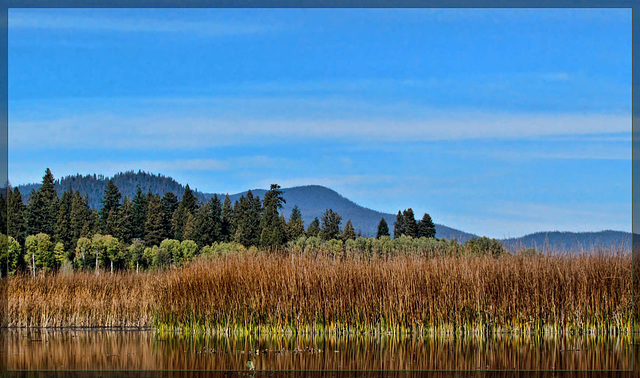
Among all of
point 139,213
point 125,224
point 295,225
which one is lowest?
point 295,225

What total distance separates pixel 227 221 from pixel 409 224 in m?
6.36

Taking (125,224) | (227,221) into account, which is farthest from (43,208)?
(227,221)

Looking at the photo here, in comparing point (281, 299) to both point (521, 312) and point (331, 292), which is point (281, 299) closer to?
point (331, 292)

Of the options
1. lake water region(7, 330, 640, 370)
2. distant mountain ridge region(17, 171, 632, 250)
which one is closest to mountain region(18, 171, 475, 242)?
distant mountain ridge region(17, 171, 632, 250)

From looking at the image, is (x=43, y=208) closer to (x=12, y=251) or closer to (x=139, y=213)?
(x=139, y=213)

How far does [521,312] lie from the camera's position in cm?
1155

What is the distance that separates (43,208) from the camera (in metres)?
23.6

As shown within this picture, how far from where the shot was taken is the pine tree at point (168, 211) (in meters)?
25.6

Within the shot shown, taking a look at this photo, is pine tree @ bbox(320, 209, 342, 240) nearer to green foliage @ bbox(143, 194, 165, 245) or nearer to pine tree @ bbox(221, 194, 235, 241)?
pine tree @ bbox(221, 194, 235, 241)

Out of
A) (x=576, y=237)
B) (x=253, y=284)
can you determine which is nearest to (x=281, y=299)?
(x=253, y=284)

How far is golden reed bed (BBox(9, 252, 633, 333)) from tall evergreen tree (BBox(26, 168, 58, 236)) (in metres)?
11.8

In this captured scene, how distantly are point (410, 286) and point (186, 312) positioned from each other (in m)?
3.88

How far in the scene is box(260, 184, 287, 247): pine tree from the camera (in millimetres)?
22125

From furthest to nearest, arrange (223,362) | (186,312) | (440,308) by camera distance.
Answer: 1. (186,312)
2. (440,308)
3. (223,362)
